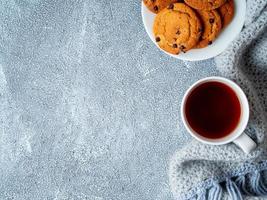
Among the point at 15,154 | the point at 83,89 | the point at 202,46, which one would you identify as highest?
the point at 202,46

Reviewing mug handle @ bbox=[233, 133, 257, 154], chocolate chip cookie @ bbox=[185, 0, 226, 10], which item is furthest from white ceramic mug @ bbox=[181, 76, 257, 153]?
chocolate chip cookie @ bbox=[185, 0, 226, 10]

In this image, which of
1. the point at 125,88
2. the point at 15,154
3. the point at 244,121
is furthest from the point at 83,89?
the point at 244,121

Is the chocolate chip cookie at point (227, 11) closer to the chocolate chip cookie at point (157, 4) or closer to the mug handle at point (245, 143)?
the chocolate chip cookie at point (157, 4)

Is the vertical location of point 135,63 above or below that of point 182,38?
below

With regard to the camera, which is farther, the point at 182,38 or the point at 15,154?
the point at 15,154

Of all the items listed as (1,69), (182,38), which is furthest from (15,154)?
(182,38)

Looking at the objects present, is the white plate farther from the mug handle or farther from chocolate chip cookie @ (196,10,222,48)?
the mug handle

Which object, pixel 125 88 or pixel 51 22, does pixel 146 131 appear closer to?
pixel 125 88
